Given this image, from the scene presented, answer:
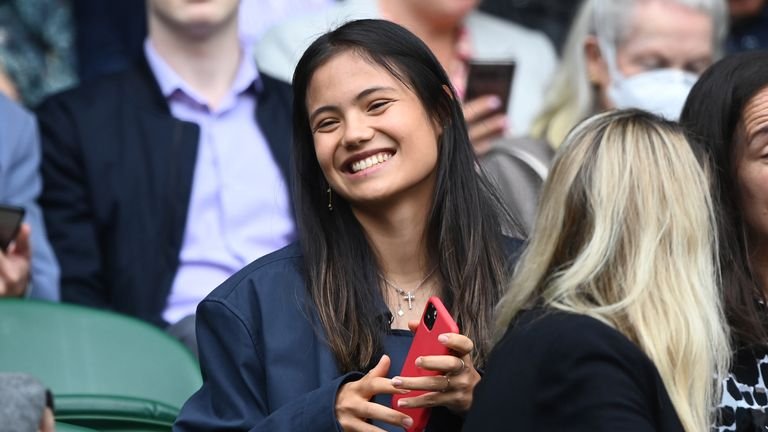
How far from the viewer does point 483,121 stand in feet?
14.2

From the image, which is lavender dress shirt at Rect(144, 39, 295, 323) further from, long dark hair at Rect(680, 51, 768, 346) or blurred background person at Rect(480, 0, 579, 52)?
long dark hair at Rect(680, 51, 768, 346)

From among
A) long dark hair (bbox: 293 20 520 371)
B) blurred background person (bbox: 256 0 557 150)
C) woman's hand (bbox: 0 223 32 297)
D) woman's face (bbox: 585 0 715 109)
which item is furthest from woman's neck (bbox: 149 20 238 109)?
long dark hair (bbox: 293 20 520 371)

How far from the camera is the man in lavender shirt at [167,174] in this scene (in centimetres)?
411

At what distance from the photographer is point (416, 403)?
252cm

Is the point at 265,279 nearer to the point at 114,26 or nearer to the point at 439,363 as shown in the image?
the point at 439,363

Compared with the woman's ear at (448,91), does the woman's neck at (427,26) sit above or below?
below

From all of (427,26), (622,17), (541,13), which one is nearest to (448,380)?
(622,17)

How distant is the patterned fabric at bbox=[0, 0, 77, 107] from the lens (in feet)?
15.8

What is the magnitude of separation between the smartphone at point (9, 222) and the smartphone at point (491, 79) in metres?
1.36

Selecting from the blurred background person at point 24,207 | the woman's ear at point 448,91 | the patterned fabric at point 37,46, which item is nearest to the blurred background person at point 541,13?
the patterned fabric at point 37,46

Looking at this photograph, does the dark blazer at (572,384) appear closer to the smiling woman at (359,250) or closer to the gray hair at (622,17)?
the smiling woman at (359,250)

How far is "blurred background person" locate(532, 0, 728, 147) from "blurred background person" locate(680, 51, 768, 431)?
1298mm

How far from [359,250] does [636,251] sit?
713 mm

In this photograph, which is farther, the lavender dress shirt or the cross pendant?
the lavender dress shirt
